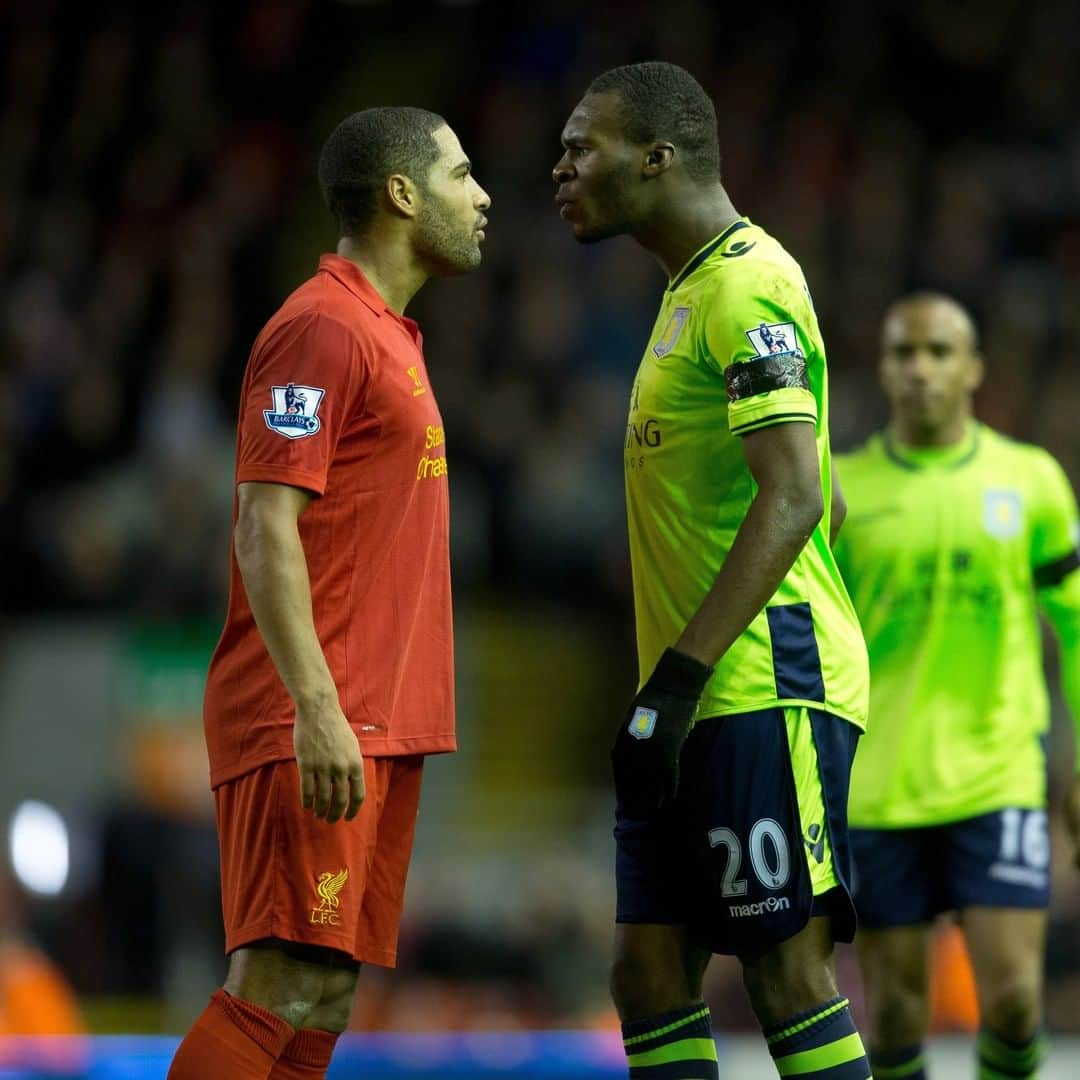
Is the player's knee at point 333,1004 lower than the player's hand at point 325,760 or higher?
lower

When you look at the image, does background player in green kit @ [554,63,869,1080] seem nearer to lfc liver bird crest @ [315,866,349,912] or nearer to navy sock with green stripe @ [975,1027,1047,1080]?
lfc liver bird crest @ [315,866,349,912]

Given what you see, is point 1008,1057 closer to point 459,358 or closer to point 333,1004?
point 333,1004

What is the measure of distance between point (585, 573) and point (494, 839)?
1.60m

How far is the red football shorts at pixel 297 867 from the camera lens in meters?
4.20

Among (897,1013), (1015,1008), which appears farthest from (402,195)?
(1015,1008)

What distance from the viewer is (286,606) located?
13.5 feet

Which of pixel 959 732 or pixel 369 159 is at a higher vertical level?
pixel 369 159

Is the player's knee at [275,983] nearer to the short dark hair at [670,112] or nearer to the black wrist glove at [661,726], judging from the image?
the black wrist glove at [661,726]

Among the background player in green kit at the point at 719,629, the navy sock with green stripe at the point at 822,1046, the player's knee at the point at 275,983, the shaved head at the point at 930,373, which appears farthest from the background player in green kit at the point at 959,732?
the player's knee at the point at 275,983

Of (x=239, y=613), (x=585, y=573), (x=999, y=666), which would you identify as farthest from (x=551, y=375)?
(x=239, y=613)

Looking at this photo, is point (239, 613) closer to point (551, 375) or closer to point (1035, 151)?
point (551, 375)

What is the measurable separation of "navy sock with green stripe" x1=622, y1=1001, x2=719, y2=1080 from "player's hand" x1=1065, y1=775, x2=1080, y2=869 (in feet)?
6.15

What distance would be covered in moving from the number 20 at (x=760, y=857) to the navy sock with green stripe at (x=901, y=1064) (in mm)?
1990

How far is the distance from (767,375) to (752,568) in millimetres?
394
